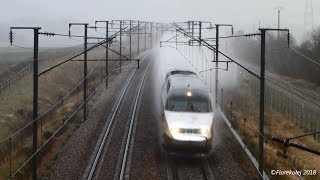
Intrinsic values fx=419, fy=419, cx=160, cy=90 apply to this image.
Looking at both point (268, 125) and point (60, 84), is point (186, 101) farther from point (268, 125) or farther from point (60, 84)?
point (60, 84)

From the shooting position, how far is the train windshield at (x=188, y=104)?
2253cm

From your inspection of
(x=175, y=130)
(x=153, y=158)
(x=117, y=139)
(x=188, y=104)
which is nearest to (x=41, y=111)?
(x=117, y=139)

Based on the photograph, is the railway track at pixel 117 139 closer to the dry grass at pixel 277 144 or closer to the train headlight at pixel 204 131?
the train headlight at pixel 204 131

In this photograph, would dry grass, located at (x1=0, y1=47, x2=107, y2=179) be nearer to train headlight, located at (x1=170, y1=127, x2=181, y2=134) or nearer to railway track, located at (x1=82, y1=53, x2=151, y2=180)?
railway track, located at (x1=82, y1=53, x2=151, y2=180)

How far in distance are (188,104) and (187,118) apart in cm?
126

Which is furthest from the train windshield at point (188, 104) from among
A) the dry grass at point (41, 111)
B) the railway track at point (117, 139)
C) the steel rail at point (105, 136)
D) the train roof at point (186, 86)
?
the dry grass at point (41, 111)

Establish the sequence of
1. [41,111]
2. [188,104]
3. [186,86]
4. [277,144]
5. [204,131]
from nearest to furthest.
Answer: [204,131], [188,104], [186,86], [277,144], [41,111]

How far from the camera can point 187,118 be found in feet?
71.2

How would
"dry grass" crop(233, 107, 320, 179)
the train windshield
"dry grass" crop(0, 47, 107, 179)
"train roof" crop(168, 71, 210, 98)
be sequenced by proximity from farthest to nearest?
"dry grass" crop(0, 47, 107, 179) → "dry grass" crop(233, 107, 320, 179) → "train roof" crop(168, 71, 210, 98) → the train windshield

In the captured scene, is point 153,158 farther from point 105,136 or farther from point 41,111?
point 41,111

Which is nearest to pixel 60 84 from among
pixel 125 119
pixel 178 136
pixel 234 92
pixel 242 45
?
pixel 234 92

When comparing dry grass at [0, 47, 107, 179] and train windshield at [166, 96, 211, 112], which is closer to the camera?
train windshield at [166, 96, 211, 112]

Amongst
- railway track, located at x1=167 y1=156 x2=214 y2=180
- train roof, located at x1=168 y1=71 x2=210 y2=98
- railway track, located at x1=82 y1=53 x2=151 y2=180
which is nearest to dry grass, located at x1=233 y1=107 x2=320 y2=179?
railway track, located at x1=167 y1=156 x2=214 y2=180

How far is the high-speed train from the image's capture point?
20.9 m
